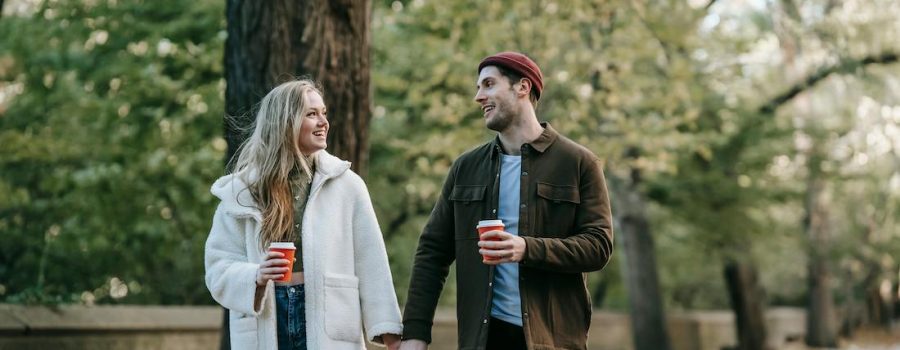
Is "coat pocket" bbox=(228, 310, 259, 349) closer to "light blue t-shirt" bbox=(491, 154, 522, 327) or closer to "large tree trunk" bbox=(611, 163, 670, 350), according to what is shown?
"light blue t-shirt" bbox=(491, 154, 522, 327)

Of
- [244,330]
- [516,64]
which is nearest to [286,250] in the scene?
[244,330]

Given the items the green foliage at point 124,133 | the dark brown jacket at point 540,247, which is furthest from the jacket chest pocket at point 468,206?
the green foliage at point 124,133

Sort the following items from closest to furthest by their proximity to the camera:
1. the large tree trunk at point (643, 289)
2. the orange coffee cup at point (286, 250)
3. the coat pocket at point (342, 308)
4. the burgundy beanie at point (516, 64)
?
1. the orange coffee cup at point (286, 250)
2. the coat pocket at point (342, 308)
3. the burgundy beanie at point (516, 64)
4. the large tree trunk at point (643, 289)

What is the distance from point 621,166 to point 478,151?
10888 millimetres

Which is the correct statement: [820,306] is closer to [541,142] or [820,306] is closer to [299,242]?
[541,142]

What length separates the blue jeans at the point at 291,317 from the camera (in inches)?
177

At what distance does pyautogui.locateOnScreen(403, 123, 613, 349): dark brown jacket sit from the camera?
4.47 m

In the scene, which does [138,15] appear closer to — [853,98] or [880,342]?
[853,98]

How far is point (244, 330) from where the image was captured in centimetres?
449

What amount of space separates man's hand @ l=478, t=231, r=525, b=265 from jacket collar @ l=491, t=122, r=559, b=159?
1.96 ft

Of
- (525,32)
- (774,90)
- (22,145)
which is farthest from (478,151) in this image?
(774,90)

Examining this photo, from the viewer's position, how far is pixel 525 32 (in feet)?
46.1

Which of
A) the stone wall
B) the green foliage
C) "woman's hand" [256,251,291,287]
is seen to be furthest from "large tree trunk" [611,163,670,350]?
"woman's hand" [256,251,291,287]

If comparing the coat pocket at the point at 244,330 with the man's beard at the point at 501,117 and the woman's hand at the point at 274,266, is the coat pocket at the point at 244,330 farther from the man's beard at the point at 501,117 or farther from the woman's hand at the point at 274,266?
the man's beard at the point at 501,117
